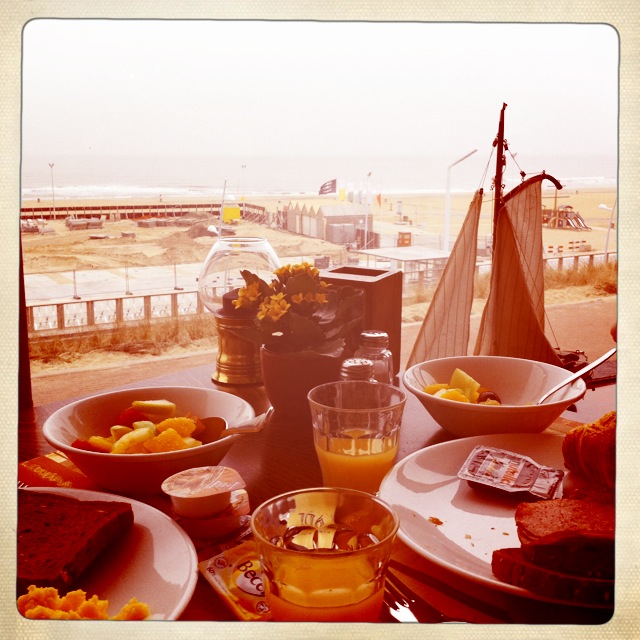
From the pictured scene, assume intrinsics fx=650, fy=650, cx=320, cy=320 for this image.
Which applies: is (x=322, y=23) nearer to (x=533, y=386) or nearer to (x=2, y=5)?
(x=2, y=5)

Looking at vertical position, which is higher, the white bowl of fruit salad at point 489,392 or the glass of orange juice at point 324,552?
the white bowl of fruit salad at point 489,392

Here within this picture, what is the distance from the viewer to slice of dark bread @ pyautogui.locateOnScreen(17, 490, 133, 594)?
570 millimetres

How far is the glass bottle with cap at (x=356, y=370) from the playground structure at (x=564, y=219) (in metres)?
0.38

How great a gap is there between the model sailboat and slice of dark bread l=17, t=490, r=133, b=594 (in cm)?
65

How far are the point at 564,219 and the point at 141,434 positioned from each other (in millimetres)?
711

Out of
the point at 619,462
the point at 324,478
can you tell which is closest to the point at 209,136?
the point at 324,478

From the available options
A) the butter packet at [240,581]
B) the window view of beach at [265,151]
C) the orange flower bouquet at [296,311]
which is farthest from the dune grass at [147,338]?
the butter packet at [240,581]

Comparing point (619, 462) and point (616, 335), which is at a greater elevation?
point (616, 335)

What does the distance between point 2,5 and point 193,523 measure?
26.2 inches

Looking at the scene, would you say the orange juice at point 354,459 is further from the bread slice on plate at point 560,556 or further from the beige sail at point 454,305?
the beige sail at point 454,305

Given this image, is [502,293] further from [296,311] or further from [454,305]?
[296,311]

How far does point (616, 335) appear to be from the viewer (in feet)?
2.68

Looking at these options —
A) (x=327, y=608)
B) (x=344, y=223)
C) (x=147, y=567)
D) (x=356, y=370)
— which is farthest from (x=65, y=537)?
(x=344, y=223)

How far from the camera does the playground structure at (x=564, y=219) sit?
933 mm
